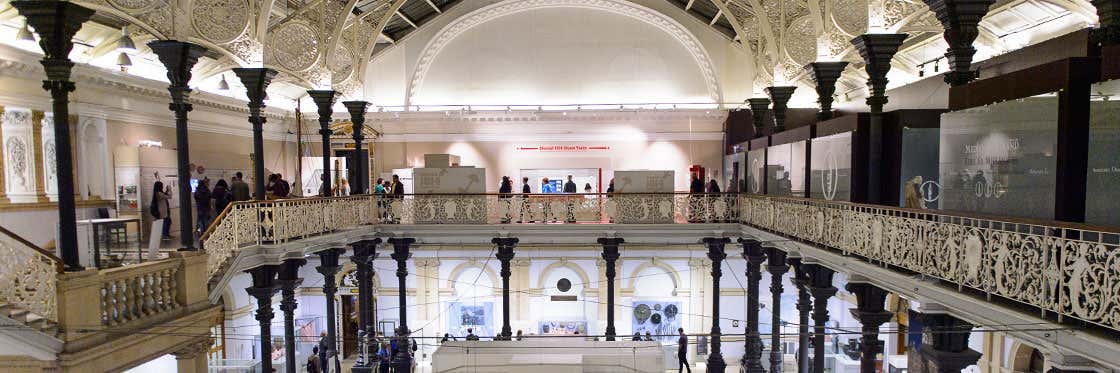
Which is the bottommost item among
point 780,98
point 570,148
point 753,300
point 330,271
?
A: point 753,300

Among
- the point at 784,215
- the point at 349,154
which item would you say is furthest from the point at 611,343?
the point at 349,154

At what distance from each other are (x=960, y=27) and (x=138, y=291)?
9816mm

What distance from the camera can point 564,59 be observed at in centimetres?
1917

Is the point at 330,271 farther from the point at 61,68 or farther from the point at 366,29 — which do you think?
the point at 61,68

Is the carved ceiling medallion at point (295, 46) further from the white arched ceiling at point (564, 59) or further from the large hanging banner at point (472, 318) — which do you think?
the large hanging banner at point (472, 318)

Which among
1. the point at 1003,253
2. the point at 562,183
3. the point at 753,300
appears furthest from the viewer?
the point at 562,183

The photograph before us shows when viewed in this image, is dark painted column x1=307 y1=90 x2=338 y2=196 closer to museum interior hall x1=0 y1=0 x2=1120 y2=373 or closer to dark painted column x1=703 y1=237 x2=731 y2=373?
museum interior hall x1=0 y1=0 x2=1120 y2=373

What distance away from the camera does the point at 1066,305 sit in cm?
421

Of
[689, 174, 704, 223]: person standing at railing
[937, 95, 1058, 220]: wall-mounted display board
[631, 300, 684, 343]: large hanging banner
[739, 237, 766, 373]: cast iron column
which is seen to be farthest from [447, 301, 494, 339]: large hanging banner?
[937, 95, 1058, 220]: wall-mounted display board

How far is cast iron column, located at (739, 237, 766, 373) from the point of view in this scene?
12.8m

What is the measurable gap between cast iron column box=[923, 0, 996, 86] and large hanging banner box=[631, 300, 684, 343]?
545 inches

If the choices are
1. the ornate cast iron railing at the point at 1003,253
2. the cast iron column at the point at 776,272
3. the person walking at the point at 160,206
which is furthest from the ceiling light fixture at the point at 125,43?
the cast iron column at the point at 776,272

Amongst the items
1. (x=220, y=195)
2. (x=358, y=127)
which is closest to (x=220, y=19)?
(x=220, y=195)

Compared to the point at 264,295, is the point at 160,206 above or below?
above
